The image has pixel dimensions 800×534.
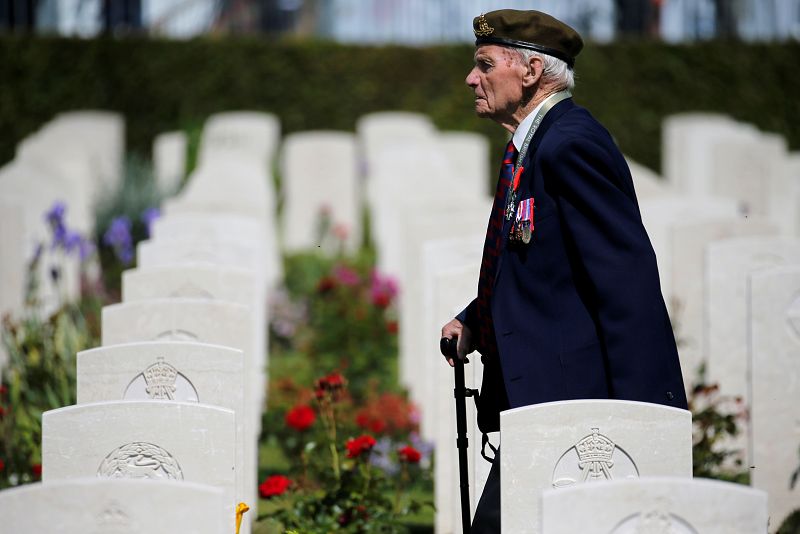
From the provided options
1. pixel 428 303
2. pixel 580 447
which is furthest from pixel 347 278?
pixel 580 447

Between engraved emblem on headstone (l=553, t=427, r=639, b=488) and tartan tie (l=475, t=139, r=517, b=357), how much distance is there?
372 mm

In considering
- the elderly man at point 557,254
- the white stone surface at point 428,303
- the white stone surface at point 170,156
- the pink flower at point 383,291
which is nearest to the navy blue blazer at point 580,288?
the elderly man at point 557,254

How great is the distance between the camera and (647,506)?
9.73 feet

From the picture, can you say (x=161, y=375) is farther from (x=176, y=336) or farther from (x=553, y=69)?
(x=553, y=69)

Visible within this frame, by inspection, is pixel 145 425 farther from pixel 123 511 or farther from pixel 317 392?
pixel 317 392

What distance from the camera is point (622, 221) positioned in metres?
3.43

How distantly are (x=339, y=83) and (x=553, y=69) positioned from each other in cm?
1202

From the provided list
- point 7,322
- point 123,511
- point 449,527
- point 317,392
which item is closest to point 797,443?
point 449,527

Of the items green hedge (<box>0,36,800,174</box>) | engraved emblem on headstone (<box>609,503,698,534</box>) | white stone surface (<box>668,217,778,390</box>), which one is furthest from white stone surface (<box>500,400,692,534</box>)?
green hedge (<box>0,36,800,174</box>)

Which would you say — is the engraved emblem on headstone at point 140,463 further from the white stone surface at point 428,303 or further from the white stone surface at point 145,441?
the white stone surface at point 428,303

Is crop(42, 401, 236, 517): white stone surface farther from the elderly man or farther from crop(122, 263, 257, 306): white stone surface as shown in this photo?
crop(122, 263, 257, 306): white stone surface

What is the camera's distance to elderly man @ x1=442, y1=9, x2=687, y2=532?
3.43 meters

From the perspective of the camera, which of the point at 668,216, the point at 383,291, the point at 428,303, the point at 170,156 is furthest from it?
the point at 170,156

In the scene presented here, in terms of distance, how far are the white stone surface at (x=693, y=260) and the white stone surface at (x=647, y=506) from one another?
4037 mm
